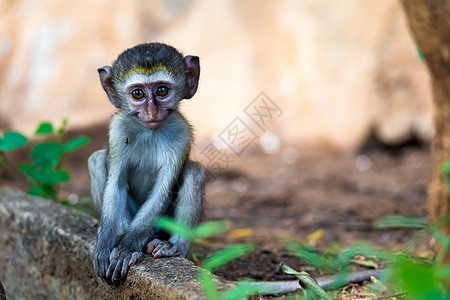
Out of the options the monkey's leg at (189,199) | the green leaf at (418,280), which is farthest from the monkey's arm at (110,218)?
the green leaf at (418,280)

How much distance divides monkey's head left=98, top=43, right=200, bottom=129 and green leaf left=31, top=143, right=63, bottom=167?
5.03 ft

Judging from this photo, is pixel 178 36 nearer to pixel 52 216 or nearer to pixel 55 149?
pixel 55 149

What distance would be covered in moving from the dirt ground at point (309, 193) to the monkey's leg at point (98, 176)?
3.96 ft

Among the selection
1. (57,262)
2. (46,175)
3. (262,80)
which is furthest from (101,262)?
(262,80)

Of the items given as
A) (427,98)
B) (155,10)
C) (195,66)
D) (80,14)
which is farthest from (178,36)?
(195,66)

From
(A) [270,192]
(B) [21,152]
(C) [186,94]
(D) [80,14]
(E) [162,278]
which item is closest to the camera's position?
(E) [162,278]

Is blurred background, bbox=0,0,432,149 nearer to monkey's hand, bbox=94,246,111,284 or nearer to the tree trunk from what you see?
the tree trunk

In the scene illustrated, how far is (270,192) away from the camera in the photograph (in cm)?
927

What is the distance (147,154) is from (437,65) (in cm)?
328

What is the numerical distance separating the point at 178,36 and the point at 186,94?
22.2 feet

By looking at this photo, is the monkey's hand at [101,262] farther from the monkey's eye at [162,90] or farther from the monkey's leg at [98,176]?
the monkey's eye at [162,90]

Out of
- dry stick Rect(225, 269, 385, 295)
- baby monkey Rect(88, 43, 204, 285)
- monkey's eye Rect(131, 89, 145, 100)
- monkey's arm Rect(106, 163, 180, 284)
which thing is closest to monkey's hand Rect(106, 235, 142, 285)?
monkey's arm Rect(106, 163, 180, 284)

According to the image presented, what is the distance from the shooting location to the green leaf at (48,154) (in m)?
5.96

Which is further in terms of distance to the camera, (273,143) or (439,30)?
(273,143)
